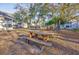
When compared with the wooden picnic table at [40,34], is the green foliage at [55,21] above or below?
above

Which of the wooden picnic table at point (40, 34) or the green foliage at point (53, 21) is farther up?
the green foliage at point (53, 21)

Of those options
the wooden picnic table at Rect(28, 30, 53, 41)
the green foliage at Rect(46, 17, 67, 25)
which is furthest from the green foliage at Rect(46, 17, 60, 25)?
the wooden picnic table at Rect(28, 30, 53, 41)

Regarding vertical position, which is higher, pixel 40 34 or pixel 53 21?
pixel 53 21

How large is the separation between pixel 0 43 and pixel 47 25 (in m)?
0.49

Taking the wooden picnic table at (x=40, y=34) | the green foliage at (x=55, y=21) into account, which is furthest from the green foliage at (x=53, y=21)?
the wooden picnic table at (x=40, y=34)

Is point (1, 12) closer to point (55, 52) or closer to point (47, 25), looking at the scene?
point (47, 25)

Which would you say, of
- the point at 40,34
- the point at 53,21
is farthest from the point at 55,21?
the point at 40,34

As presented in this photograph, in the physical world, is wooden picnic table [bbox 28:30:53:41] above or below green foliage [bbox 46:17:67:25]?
below

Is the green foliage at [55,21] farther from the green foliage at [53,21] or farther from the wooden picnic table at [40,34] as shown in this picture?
the wooden picnic table at [40,34]

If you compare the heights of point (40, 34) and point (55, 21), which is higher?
point (55, 21)

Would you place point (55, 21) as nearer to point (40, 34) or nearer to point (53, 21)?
point (53, 21)

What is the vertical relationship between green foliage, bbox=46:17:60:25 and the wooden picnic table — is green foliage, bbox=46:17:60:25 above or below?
above

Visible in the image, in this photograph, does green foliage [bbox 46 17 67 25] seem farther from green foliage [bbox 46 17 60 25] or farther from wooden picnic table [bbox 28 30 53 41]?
wooden picnic table [bbox 28 30 53 41]

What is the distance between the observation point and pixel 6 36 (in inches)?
60.7
